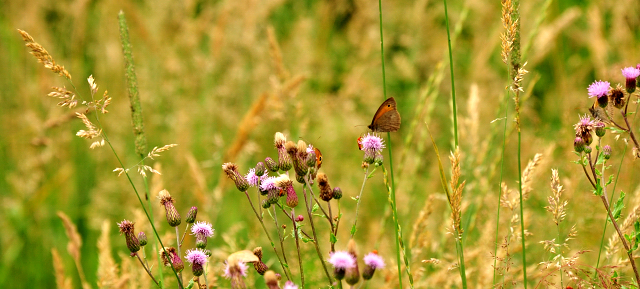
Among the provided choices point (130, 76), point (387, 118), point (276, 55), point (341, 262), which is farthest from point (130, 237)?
point (276, 55)

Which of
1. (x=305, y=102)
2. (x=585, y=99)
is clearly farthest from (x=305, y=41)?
(x=585, y=99)

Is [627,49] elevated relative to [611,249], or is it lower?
elevated

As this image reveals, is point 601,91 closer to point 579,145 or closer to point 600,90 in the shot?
point 600,90

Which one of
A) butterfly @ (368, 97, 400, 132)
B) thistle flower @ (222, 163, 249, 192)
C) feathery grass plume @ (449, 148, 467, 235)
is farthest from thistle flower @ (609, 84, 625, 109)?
thistle flower @ (222, 163, 249, 192)

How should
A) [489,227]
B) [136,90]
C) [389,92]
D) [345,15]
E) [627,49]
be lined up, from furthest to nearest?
[345,15] < [389,92] < [627,49] < [489,227] < [136,90]

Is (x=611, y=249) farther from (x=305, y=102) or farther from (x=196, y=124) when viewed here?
(x=196, y=124)

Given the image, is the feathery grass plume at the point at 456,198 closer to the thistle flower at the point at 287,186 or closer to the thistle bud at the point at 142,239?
the thistle flower at the point at 287,186

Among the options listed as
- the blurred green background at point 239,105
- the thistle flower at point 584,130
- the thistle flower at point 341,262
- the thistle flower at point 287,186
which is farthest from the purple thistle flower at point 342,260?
the blurred green background at point 239,105

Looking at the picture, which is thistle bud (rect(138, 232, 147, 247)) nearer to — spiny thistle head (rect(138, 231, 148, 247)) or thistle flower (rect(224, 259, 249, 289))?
spiny thistle head (rect(138, 231, 148, 247))
